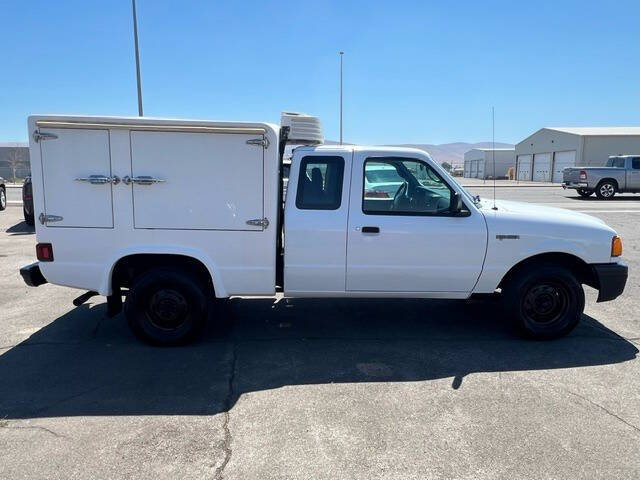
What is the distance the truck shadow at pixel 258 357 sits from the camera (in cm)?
383

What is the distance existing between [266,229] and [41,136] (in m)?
2.20

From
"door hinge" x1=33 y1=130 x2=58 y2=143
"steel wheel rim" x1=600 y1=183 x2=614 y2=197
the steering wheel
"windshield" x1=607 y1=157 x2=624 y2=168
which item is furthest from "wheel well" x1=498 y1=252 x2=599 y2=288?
"windshield" x1=607 y1=157 x2=624 y2=168

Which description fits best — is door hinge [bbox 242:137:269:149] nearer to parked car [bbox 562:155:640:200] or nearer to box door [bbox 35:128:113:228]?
box door [bbox 35:128:113:228]

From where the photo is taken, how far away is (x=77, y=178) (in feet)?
14.6

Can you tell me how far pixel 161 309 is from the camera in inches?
187

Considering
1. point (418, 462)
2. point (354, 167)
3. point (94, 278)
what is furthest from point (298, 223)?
point (418, 462)

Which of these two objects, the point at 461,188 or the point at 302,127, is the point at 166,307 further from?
the point at 461,188

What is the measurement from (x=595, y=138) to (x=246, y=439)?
45725 millimetres

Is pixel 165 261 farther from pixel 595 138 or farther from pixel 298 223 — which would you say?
pixel 595 138

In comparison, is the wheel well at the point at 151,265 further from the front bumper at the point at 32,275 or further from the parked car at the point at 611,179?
the parked car at the point at 611,179

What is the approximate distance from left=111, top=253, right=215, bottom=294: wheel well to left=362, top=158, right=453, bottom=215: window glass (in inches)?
70.3

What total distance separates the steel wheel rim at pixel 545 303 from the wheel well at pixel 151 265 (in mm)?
3243

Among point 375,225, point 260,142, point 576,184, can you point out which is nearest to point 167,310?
point 260,142

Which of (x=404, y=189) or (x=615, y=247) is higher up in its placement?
(x=404, y=189)
